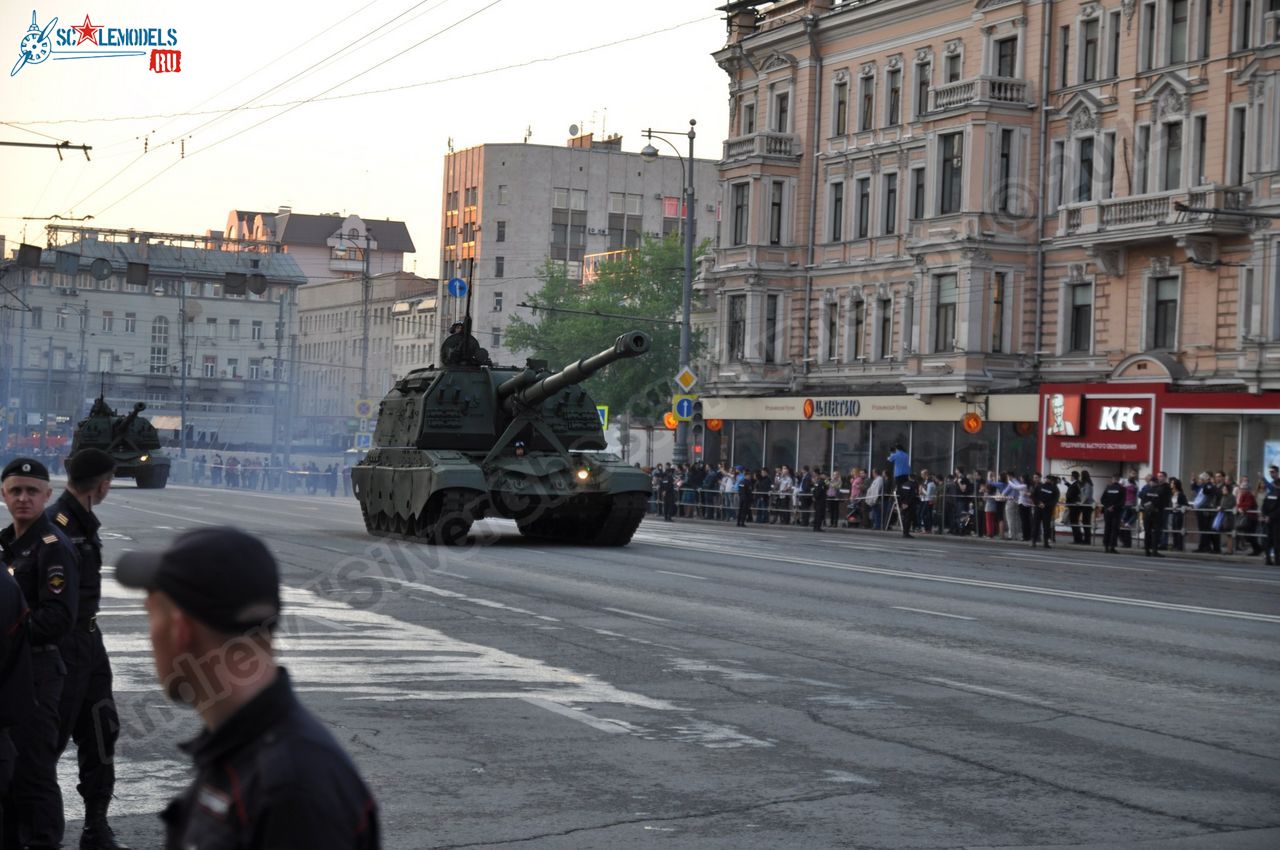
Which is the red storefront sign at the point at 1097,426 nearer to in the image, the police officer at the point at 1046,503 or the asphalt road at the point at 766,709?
the police officer at the point at 1046,503

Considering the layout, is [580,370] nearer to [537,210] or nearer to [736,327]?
[736,327]

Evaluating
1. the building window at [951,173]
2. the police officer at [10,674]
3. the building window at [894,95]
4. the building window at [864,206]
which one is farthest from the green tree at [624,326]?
the police officer at [10,674]

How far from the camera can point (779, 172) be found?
5547 centimetres

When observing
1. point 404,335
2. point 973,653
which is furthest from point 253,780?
point 404,335

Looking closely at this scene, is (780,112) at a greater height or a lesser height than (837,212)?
greater

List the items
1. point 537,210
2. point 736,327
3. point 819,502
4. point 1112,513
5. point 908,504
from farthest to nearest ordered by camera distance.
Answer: point 537,210, point 736,327, point 819,502, point 908,504, point 1112,513

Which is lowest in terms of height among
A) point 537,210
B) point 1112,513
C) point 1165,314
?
point 1112,513

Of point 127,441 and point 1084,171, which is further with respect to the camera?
point 127,441

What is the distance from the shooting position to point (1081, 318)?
45.7 m

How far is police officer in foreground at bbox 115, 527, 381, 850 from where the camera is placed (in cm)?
291

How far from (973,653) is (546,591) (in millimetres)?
6373

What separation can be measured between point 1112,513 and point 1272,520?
3.64 metres

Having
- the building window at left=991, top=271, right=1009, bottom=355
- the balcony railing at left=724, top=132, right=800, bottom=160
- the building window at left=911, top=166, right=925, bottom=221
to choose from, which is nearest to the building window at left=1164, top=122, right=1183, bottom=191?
the building window at left=991, top=271, right=1009, bottom=355

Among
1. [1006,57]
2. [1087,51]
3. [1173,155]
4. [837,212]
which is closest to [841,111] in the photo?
[837,212]
